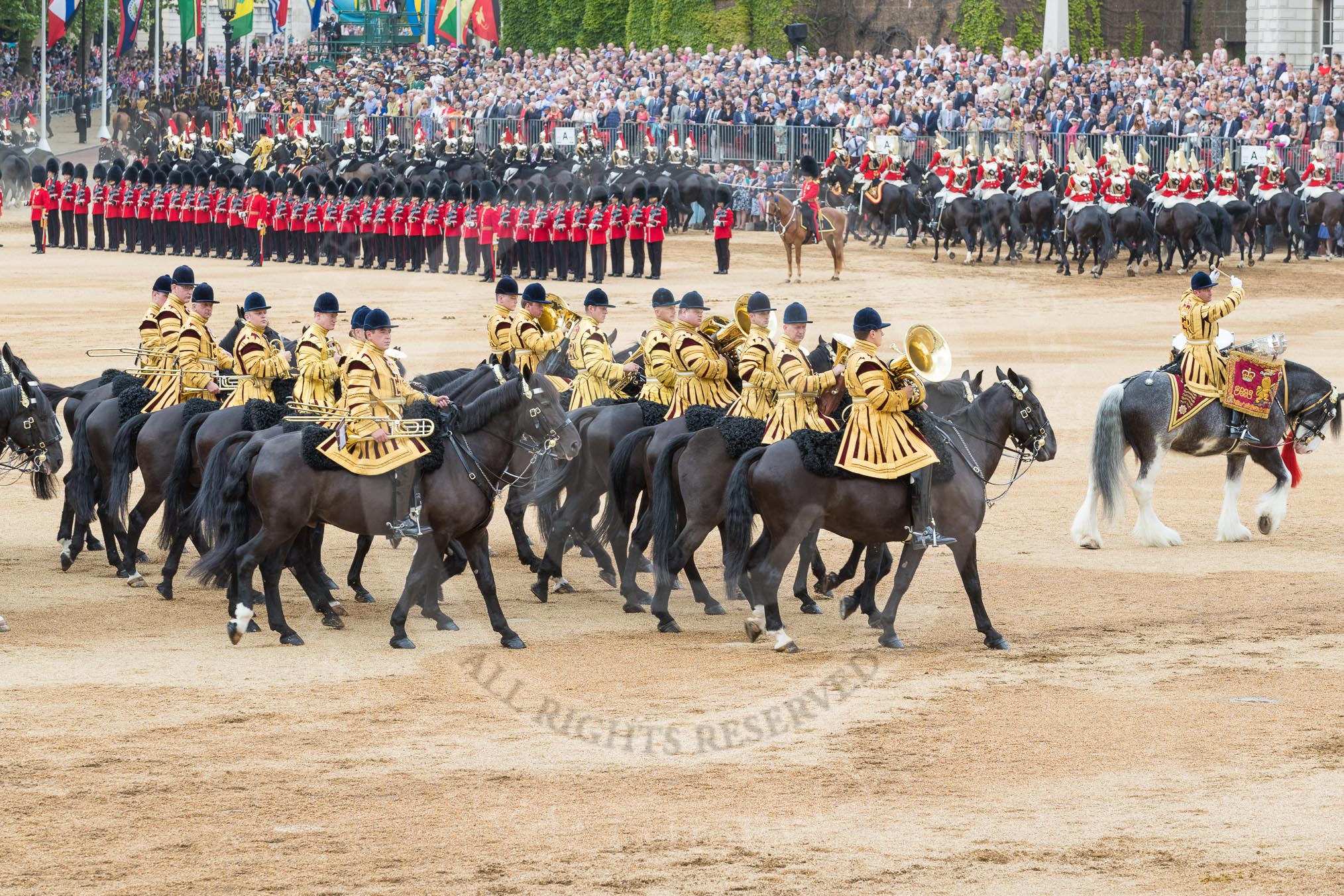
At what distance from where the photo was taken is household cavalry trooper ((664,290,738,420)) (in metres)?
12.3

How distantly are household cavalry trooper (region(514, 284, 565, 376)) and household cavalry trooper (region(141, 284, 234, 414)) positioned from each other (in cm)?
203

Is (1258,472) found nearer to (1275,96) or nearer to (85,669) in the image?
(85,669)

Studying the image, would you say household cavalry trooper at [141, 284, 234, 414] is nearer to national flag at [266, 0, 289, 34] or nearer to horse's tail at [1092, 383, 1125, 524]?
horse's tail at [1092, 383, 1125, 524]

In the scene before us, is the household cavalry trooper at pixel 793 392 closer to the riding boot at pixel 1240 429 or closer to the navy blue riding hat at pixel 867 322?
the navy blue riding hat at pixel 867 322

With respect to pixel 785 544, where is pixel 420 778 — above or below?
below

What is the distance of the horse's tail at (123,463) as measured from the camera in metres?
12.8

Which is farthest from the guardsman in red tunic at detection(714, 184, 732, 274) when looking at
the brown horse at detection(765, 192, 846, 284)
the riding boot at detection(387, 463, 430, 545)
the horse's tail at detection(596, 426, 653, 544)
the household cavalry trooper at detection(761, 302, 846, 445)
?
the riding boot at detection(387, 463, 430, 545)

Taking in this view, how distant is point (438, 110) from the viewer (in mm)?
46719

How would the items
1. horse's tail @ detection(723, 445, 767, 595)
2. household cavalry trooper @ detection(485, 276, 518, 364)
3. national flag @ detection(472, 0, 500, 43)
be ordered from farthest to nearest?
national flag @ detection(472, 0, 500, 43)
household cavalry trooper @ detection(485, 276, 518, 364)
horse's tail @ detection(723, 445, 767, 595)

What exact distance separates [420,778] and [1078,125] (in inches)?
1200

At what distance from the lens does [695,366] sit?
1227 cm

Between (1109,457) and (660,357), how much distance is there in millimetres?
3574

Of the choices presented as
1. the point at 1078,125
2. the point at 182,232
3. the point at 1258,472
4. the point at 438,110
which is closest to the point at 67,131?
the point at 438,110

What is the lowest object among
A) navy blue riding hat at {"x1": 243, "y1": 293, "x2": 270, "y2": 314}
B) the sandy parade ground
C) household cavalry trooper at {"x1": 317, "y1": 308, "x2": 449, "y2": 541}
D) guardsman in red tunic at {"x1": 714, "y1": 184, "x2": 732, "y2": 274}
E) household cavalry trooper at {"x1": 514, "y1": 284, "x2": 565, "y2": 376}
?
the sandy parade ground
